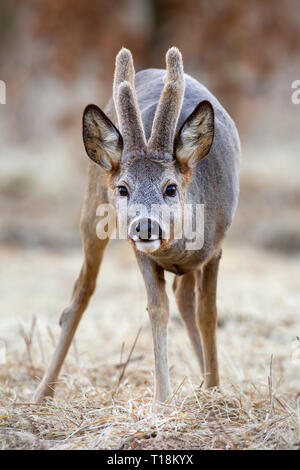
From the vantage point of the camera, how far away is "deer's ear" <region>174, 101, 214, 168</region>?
4664 millimetres

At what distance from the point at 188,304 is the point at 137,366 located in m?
0.81

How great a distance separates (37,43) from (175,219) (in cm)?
1171

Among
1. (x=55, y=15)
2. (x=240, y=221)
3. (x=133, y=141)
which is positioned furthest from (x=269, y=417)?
(x=55, y=15)

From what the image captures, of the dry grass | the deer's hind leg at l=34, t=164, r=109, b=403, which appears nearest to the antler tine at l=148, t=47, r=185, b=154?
the deer's hind leg at l=34, t=164, r=109, b=403

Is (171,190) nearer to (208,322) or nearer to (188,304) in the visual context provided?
(208,322)

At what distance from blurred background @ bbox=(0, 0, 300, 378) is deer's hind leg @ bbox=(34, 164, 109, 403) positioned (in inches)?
100

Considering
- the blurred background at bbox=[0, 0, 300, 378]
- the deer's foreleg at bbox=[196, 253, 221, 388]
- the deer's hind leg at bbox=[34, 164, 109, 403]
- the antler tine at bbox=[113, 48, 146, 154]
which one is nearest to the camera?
the antler tine at bbox=[113, 48, 146, 154]

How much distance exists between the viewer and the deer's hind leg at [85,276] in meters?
5.86

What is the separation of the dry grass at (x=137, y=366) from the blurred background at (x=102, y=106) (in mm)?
63

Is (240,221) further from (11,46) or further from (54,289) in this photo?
(11,46)

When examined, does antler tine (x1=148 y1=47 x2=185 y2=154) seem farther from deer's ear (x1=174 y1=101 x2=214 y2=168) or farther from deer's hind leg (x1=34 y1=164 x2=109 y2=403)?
deer's hind leg (x1=34 y1=164 x2=109 y2=403)

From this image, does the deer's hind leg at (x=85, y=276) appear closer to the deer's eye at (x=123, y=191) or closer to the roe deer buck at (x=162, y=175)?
the roe deer buck at (x=162, y=175)

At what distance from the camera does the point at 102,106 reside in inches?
643

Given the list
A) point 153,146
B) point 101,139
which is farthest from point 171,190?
point 101,139
